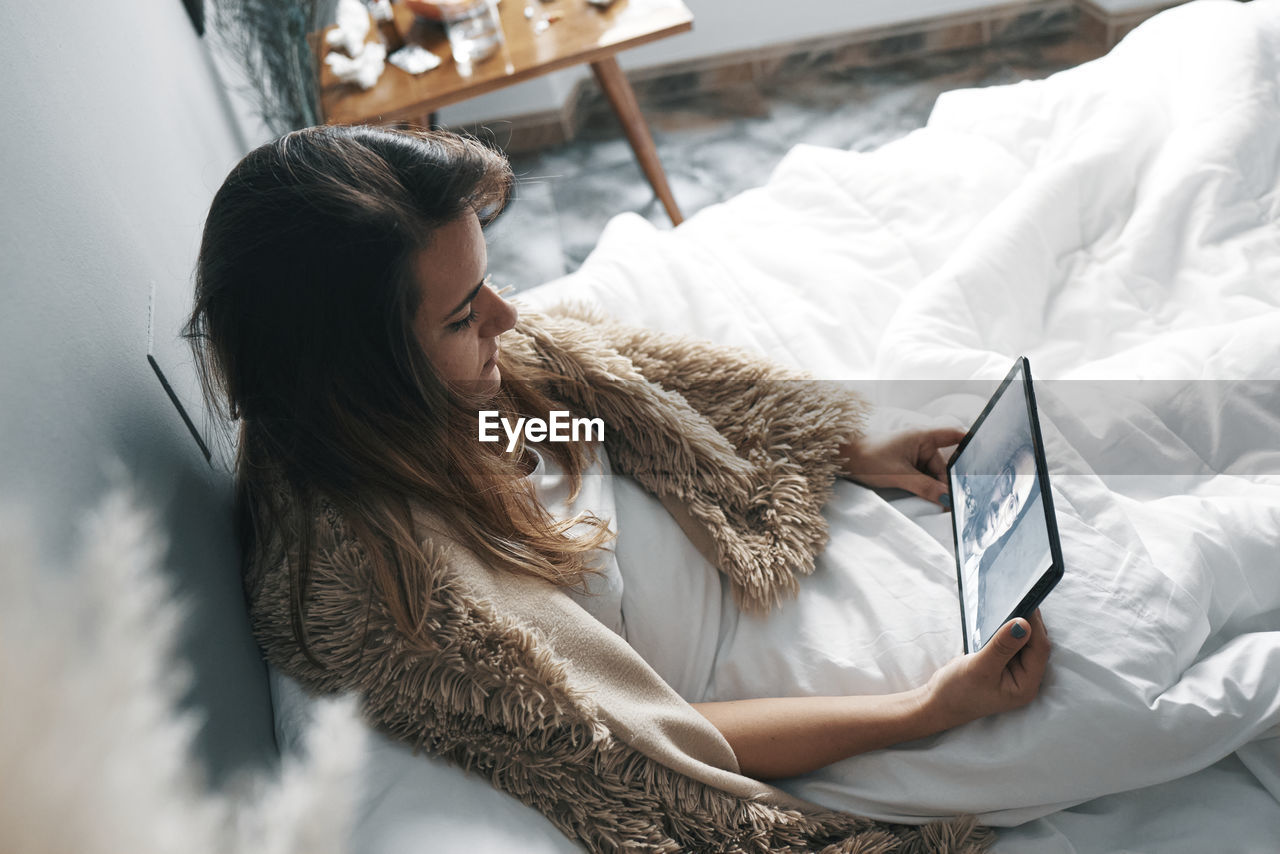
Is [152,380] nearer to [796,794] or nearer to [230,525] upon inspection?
[230,525]

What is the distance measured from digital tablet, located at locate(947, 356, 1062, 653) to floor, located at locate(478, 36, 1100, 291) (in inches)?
54.8

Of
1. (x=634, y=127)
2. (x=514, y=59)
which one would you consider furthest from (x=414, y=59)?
(x=634, y=127)

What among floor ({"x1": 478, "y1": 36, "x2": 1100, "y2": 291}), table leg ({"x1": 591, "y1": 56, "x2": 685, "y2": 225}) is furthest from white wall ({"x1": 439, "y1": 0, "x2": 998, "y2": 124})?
table leg ({"x1": 591, "y1": 56, "x2": 685, "y2": 225})

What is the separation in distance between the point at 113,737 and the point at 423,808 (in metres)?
0.53

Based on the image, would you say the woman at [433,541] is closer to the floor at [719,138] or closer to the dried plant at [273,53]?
the dried plant at [273,53]

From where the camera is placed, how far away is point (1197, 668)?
767 millimetres

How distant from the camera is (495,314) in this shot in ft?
2.62

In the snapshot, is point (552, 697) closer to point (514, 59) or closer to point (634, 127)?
point (514, 59)

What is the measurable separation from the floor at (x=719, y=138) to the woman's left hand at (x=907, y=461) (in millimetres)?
1246

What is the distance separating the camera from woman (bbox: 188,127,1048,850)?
69cm

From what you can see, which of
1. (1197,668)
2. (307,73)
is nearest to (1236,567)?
(1197,668)

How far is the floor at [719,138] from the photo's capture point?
2217 mm

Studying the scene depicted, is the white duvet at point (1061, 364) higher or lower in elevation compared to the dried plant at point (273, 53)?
lower

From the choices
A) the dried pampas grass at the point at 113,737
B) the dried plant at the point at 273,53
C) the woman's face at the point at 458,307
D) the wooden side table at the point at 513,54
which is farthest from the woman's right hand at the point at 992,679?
the dried plant at the point at 273,53
